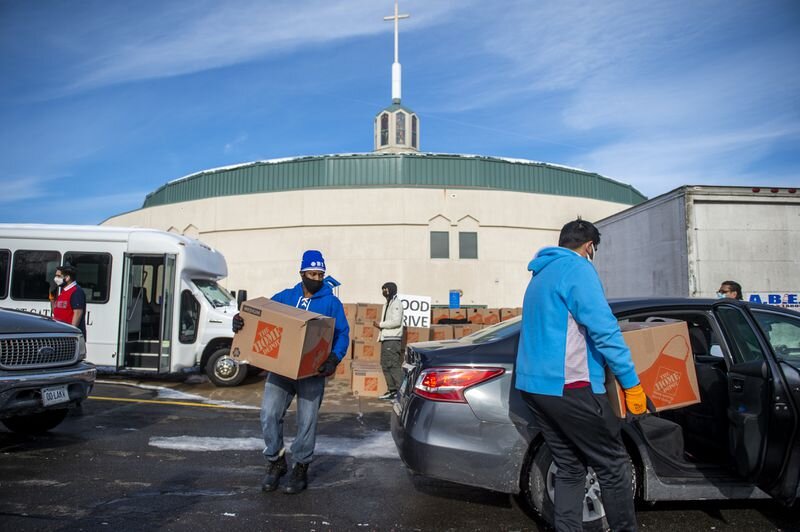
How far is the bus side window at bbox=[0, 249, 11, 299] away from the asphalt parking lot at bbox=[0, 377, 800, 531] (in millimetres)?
5055

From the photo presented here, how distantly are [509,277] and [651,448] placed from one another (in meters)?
26.8

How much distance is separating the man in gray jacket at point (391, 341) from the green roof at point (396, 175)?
21.6m

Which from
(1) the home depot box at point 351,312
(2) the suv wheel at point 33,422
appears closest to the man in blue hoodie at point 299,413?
(2) the suv wheel at point 33,422

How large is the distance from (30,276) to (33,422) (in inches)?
214

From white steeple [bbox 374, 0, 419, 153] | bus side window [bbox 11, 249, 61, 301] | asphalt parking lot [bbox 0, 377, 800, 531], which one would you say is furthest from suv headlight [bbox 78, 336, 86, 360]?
white steeple [bbox 374, 0, 419, 153]

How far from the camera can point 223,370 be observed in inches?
405

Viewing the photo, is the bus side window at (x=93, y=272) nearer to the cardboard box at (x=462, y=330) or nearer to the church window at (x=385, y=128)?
the cardboard box at (x=462, y=330)

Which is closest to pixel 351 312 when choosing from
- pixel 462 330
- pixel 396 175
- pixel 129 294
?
pixel 462 330

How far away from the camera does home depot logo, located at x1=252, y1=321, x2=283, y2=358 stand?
4.23m

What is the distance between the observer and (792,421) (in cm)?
344

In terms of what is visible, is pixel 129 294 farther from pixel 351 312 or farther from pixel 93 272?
pixel 351 312

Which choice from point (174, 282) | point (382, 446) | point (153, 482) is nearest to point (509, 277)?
point (174, 282)

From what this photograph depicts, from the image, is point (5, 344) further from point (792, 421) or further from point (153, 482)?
point (792, 421)

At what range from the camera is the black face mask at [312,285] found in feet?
15.3
